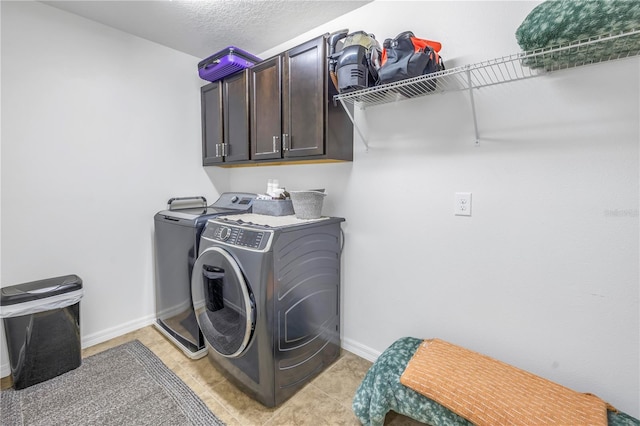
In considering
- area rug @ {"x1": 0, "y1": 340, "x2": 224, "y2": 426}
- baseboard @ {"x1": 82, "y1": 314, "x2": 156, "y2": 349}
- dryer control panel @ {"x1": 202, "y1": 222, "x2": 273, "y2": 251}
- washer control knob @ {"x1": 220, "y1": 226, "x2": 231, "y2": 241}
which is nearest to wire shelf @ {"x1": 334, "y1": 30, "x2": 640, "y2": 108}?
dryer control panel @ {"x1": 202, "y1": 222, "x2": 273, "y2": 251}

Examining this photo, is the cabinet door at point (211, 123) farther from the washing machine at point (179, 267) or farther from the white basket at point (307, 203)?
the white basket at point (307, 203)

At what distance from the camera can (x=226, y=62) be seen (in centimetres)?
211

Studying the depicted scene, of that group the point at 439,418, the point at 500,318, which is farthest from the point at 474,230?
the point at 439,418

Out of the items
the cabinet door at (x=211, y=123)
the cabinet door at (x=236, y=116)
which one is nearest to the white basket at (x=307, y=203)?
the cabinet door at (x=236, y=116)

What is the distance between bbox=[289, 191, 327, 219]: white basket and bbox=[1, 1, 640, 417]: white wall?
0.26 metres

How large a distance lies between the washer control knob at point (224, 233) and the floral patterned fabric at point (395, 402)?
1.05 m

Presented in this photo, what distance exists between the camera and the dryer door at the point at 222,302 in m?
1.49

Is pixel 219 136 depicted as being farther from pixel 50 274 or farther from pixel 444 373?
pixel 444 373

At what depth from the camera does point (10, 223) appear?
1786 millimetres

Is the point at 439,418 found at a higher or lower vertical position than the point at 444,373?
lower

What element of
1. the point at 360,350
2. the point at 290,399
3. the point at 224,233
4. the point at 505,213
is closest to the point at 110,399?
the point at 290,399

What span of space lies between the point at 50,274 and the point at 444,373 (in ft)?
8.20

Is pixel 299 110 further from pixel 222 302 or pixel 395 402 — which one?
pixel 395 402

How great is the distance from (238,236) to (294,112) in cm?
89
